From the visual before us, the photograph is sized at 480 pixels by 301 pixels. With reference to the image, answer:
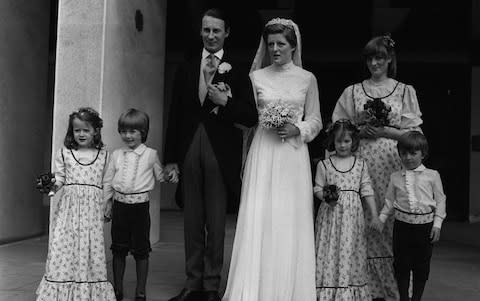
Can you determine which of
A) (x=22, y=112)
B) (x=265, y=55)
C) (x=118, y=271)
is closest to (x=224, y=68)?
(x=265, y=55)

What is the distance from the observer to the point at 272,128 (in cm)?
412

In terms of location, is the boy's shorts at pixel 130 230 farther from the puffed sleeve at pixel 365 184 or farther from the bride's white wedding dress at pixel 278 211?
the puffed sleeve at pixel 365 184

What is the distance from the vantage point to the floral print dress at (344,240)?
162 inches

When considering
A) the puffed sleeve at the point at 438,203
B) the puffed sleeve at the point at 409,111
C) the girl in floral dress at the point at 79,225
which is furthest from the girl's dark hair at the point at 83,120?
the puffed sleeve at the point at 438,203

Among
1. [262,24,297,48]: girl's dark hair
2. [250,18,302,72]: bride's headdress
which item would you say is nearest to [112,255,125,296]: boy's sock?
[250,18,302,72]: bride's headdress

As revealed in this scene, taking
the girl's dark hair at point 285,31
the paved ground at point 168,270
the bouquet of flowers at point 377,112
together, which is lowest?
the paved ground at point 168,270

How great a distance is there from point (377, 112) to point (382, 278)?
1344 millimetres

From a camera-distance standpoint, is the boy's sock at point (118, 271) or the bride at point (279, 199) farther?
the boy's sock at point (118, 271)

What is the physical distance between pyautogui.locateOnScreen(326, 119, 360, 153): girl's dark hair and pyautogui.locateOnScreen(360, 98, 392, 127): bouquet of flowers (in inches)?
5.8

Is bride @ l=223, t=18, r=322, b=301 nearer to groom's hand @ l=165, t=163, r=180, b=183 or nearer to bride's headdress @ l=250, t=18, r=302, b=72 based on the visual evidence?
bride's headdress @ l=250, t=18, r=302, b=72

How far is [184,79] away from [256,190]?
3.48 ft

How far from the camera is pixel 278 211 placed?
4098 mm

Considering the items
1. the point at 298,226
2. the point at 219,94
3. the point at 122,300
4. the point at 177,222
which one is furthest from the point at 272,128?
the point at 177,222

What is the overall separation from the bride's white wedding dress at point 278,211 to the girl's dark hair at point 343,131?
0.38 feet
